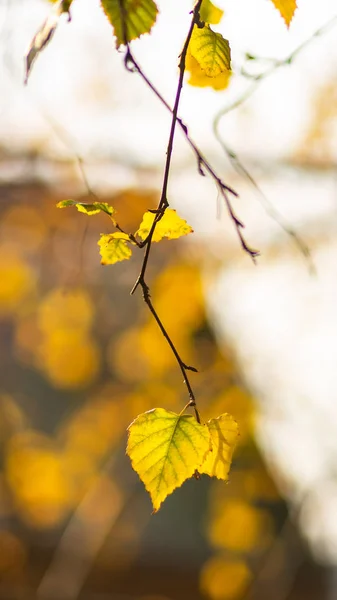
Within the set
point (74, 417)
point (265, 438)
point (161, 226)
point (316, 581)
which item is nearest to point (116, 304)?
point (74, 417)

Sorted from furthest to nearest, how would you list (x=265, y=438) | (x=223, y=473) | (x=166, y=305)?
(x=166, y=305) → (x=265, y=438) → (x=223, y=473)

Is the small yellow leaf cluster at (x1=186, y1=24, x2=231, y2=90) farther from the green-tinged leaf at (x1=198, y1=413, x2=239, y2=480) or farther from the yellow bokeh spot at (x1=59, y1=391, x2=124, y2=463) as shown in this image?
the yellow bokeh spot at (x1=59, y1=391, x2=124, y2=463)

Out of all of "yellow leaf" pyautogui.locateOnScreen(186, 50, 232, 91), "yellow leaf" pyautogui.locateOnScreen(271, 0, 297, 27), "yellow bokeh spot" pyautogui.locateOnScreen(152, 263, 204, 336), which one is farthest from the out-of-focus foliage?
"yellow leaf" pyautogui.locateOnScreen(271, 0, 297, 27)

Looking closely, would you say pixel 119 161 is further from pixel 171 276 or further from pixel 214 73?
pixel 171 276

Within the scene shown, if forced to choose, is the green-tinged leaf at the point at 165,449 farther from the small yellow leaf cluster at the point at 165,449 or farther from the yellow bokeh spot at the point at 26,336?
the yellow bokeh spot at the point at 26,336

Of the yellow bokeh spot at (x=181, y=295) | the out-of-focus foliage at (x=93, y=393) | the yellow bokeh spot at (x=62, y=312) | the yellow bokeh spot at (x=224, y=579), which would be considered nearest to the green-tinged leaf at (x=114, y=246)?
the out-of-focus foliage at (x=93, y=393)

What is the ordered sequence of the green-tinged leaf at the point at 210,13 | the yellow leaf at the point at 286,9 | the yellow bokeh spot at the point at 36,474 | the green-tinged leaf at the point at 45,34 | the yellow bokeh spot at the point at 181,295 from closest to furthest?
the green-tinged leaf at the point at 45,34 < the yellow leaf at the point at 286,9 < the green-tinged leaf at the point at 210,13 < the yellow bokeh spot at the point at 181,295 < the yellow bokeh spot at the point at 36,474
